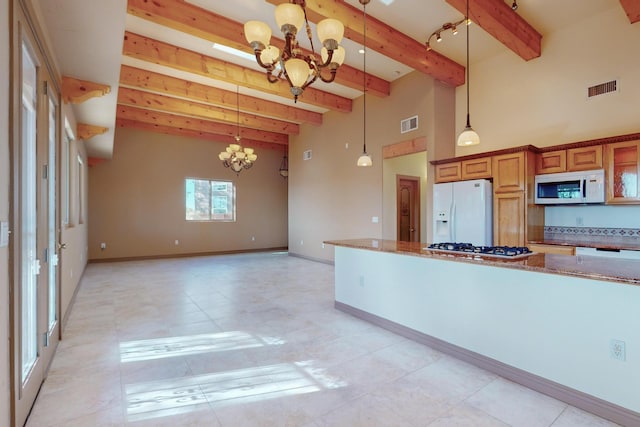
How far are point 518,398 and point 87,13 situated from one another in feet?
12.9

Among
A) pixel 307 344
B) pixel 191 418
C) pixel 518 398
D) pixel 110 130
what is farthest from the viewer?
pixel 110 130

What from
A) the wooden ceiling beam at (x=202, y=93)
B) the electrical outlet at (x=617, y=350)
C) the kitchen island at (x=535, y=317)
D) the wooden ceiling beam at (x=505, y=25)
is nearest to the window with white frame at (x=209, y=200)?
the wooden ceiling beam at (x=202, y=93)

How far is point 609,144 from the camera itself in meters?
3.75

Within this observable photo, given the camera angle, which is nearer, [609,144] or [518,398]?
[518,398]

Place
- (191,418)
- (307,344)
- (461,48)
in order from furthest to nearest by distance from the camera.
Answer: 1. (461,48)
2. (307,344)
3. (191,418)

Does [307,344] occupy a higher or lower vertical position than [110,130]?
lower

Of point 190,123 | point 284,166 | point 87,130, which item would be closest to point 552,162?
point 87,130

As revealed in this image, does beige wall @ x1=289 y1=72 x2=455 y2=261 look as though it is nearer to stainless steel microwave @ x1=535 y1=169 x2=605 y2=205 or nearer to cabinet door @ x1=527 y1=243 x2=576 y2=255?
stainless steel microwave @ x1=535 y1=169 x2=605 y2=205

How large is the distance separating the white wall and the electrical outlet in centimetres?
2

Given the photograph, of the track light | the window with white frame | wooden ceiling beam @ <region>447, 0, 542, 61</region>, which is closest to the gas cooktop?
wooden ceiling beam @ <region>447, 0, 542, 61</region>

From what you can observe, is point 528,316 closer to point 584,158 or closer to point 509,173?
point 509,173

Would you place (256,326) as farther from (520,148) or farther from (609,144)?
(609,144)

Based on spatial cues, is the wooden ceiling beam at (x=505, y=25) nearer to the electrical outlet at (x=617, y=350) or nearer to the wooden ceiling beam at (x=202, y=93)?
the electrical outlet at (x=617, y=350)

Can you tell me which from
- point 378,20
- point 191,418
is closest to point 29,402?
point 191,418
